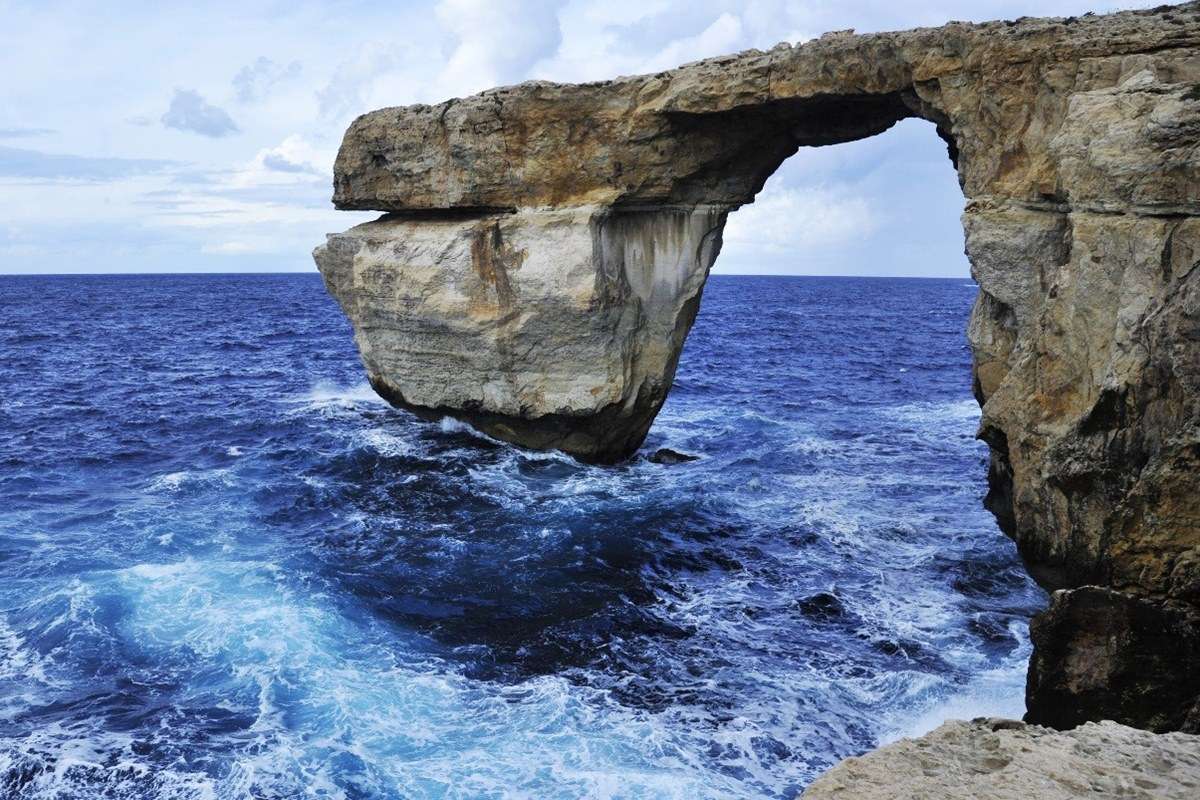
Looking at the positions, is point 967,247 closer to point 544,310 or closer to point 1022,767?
point 544,310

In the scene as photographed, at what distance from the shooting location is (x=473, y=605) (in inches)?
586

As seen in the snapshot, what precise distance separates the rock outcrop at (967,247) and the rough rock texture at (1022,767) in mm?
3824

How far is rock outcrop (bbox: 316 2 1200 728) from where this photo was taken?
10.9 meters

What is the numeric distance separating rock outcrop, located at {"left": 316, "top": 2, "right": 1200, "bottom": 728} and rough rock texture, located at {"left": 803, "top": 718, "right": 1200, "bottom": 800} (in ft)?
12.5

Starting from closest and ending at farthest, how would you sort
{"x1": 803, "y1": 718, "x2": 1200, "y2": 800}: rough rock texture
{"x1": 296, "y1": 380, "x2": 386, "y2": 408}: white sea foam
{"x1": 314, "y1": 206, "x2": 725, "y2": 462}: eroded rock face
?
{"x1": 803, "y1": 718, "x2": 1200, "y2": 800}: rough rock texture → {"x1": 314, "y1": 206, "x2": 725, "y2": 462}: eroded rock face → {"x1": 296, "y1": 380, "x2": 386, "y2": 408}: white sea foam

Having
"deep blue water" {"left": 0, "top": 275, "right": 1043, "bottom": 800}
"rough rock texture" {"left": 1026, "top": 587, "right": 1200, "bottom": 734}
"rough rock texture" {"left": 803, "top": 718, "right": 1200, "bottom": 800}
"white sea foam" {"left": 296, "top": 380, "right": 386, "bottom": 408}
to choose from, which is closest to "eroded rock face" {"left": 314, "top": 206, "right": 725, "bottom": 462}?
"deep blue water" {"left": 0, "top": 275, "right": 1043, "bottom": 800}

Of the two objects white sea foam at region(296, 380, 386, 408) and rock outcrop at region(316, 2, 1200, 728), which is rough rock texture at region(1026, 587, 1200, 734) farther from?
white sea foam at region(296, 380, 386, 408)

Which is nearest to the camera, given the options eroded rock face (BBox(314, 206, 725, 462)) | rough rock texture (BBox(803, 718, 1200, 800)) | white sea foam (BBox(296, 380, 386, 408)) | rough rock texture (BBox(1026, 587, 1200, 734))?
rough rock texture (BBox(803, 718, 1200, 800))

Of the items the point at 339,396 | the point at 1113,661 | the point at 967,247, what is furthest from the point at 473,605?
the point at 339,396

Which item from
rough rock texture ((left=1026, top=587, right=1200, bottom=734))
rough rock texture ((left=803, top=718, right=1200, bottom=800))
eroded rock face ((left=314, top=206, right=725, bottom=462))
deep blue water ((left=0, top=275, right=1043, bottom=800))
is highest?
eroded rock face ((left=314, top=206, right=725, bottom=462))

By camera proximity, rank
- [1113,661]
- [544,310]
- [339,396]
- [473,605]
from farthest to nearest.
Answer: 1. [339,396]
2. [544,310]
3. [473,605]
4. [1113,661]

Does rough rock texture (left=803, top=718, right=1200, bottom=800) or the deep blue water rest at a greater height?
rough rock texture (left=803, top=718, right=1200, bottom=800)

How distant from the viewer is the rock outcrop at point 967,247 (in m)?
10.9

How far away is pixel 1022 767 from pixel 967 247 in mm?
10537
